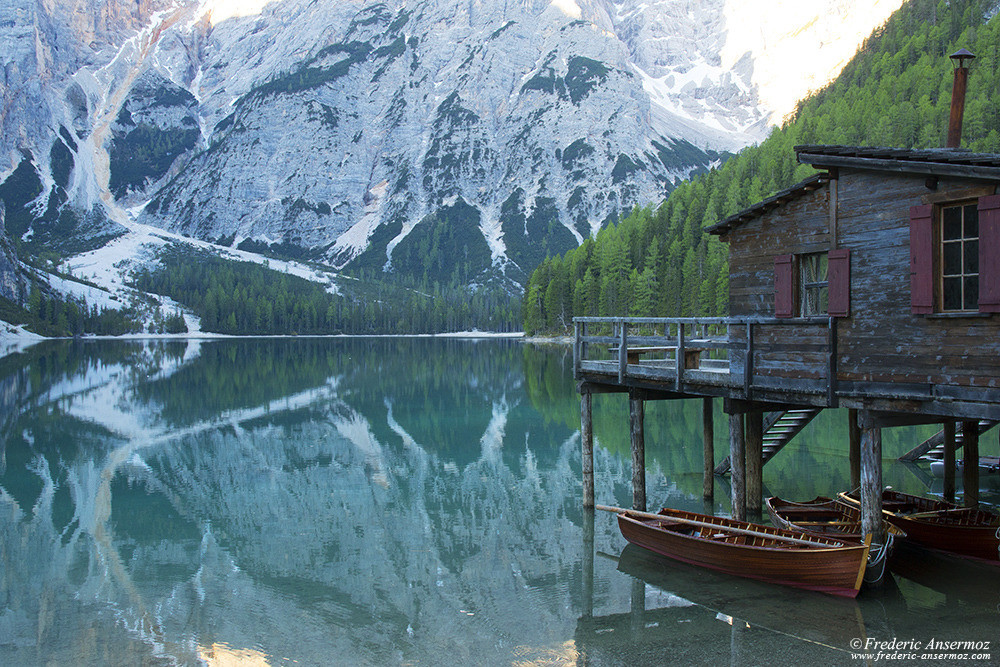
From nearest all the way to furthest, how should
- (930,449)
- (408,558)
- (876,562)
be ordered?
(876,562)
(408,558)
(930,449)

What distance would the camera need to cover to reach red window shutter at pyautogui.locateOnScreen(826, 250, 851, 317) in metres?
15.4

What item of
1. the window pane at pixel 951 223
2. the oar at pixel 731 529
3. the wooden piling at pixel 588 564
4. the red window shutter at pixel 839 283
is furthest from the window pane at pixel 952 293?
the wooden piling at pixel 588 564

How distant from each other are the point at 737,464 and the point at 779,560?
3.71m

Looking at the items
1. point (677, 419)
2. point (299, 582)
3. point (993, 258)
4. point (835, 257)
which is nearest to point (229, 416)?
point (677, 419)

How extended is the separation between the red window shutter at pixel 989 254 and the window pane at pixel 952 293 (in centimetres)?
59

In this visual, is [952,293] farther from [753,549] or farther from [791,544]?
[753,549]

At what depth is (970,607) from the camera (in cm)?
1452

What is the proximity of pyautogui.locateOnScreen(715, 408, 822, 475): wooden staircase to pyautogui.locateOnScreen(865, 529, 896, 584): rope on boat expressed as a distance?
6.41m

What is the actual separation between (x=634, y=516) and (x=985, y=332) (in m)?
8.88

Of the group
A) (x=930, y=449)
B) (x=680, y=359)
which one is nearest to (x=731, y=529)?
(x=680, y=359)

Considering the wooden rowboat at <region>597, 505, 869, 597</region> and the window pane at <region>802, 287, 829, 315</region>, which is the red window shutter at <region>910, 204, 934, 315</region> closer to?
the window pane at <region>802, 287, 829, 315</region>

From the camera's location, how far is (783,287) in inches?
662

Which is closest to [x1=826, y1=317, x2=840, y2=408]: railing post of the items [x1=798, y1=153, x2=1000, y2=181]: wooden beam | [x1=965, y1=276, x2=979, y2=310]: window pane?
[x1=965, y1=276, x2=979, y2=310]: window pane

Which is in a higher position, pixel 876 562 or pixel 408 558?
pixel 876 562
